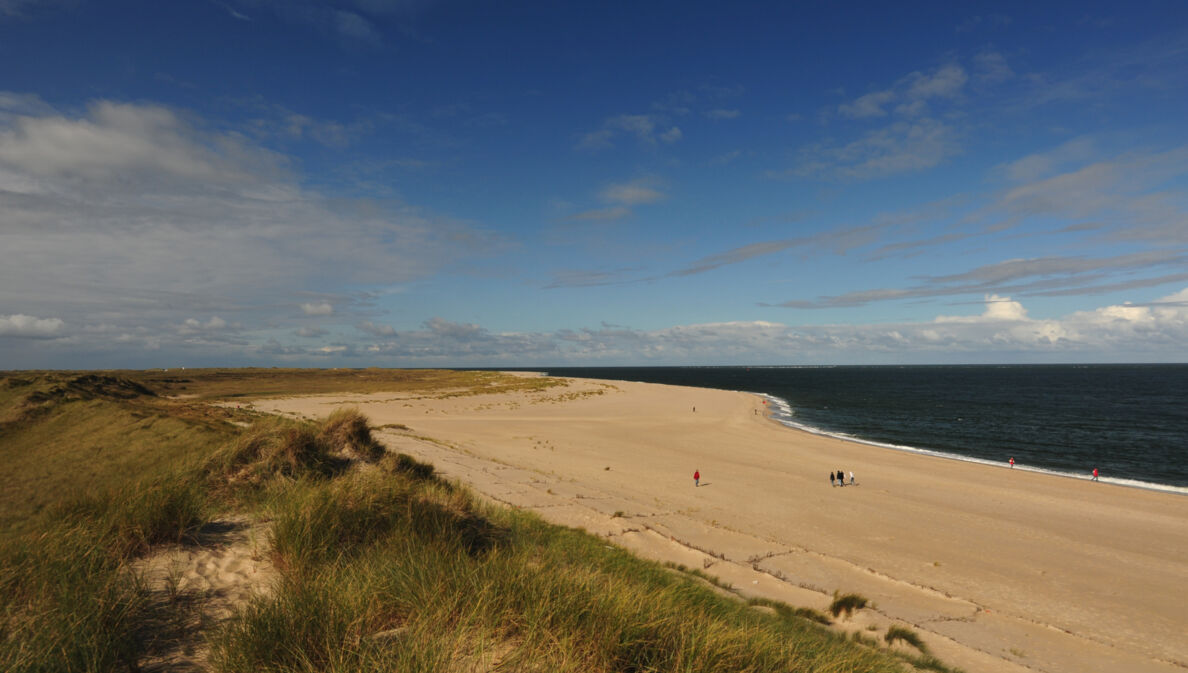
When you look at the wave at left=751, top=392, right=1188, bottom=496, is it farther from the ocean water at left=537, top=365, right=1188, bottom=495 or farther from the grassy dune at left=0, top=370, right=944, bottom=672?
the grassy dune at left=0, top=370, right=944, bottom=672

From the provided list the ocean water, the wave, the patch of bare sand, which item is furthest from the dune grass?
the ocean water

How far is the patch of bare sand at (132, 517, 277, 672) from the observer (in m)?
4.63

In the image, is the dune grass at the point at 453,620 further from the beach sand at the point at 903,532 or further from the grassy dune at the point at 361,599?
the beach sand at the point at 903,532

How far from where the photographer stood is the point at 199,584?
589cm

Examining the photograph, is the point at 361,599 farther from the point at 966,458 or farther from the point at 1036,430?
the point at 1036,430

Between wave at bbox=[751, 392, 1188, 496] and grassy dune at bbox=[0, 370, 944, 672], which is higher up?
grassy dune at bbox=[0, 370, 944, 672]

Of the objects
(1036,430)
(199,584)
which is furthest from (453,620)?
(1036,430)

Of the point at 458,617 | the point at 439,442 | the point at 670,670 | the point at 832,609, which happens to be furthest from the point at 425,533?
the point at 439,442

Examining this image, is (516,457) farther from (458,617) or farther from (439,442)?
(458,617)

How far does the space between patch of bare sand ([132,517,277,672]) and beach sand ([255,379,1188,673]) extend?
30.0 ft

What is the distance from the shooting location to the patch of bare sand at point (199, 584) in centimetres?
463

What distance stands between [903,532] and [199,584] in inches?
809

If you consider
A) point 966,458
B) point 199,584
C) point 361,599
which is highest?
point 361,599

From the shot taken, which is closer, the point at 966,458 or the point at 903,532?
the point at 903,532
